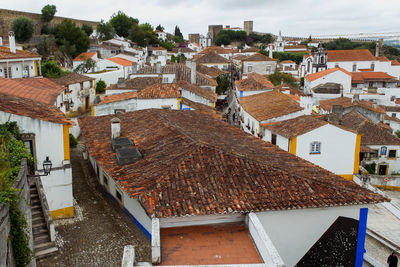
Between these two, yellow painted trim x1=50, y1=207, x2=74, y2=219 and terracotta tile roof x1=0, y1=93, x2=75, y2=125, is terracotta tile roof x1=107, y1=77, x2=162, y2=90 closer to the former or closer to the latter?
terracotta tile roof x1=0, y1=93, x2=75, y2=125

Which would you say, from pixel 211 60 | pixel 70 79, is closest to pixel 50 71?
pixel 70 79

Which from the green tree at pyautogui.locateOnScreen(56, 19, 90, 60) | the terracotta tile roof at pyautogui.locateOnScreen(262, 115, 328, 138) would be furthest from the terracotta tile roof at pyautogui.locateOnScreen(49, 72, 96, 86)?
the terracotta tile roof at pyautogui.locateOnScreen(262, 115, 328, 138)

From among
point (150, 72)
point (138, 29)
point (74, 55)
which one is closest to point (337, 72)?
point (150, 72)

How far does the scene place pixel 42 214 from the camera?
39.3 feet

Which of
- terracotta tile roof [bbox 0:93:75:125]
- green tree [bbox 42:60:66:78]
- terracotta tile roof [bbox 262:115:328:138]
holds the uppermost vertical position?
green tree [bbox 42:60:66:78]

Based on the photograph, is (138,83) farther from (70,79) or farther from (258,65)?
(258,65)

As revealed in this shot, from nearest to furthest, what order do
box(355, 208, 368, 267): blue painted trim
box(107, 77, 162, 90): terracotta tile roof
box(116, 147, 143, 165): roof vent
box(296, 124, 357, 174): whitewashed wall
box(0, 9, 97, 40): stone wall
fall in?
box(355, 208, 368, 267): blue painted trim, box(116, 147, 143, 165): roof vent, box(296, 124, 357, 174): whitewashed wall, box(107, 77, 162, 90): terracotta tile roof, box(0, 9, 97, 40): stone wall

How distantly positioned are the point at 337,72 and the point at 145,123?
41725 mm

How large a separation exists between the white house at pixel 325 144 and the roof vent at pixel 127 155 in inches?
439

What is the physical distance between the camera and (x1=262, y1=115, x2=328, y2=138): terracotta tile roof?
2202cm

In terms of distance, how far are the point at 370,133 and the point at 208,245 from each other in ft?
77.0

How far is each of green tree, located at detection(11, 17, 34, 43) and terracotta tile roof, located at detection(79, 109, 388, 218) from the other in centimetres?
4981

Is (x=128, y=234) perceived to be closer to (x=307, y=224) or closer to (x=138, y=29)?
(x=307, y=224)

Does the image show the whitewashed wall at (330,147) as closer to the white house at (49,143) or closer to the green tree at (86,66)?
the white house at (49,143)
